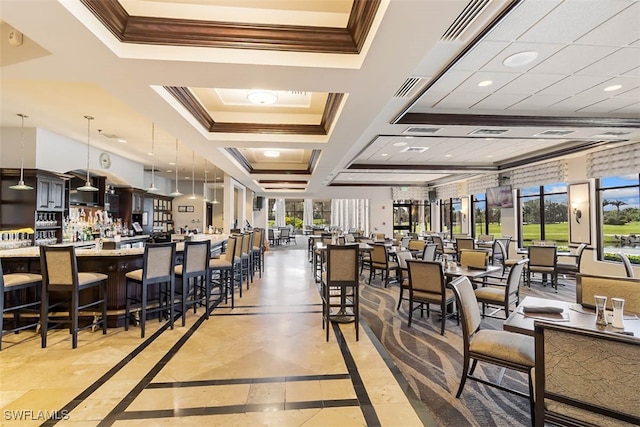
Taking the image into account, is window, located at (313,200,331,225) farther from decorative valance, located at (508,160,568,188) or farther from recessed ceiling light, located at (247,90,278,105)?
recessed ceiling light, located at (247,90,278,105)

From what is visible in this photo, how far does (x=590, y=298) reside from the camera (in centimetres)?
266

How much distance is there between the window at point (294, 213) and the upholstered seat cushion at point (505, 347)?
21.0 meters

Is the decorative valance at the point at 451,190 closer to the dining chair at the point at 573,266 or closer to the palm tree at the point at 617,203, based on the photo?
the palm tree at the point at 617,203

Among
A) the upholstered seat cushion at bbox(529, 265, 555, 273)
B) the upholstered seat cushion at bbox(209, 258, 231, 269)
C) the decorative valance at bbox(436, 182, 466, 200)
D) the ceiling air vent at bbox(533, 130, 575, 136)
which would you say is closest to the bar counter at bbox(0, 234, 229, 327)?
the upholstered seat cushion at bbox(209, 258, 231, 269)

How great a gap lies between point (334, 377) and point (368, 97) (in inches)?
106

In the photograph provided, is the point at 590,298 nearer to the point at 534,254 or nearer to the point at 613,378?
the point at 613,378

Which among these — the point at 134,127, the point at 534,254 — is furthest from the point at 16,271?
the point at 534,254

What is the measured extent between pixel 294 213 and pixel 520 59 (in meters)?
20.9

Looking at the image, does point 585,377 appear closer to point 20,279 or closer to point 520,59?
point 520,59

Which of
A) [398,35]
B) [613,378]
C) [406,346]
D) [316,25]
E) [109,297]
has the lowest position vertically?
[406,346]

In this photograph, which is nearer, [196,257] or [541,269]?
[196,257]

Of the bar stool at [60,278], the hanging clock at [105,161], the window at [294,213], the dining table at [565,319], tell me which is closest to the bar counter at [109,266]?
the bar stool at [60,278]

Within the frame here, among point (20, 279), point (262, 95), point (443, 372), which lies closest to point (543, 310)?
point (443, 372)

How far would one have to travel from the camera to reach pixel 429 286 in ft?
12.8
